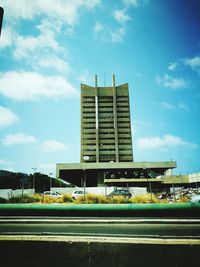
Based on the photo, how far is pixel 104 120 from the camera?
13662cm

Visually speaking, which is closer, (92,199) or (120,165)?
(92,199)

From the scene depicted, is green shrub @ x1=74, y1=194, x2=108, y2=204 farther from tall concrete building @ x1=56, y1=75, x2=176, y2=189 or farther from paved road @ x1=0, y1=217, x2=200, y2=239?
tall concrete building @ x1=56, y1=75, x2=176, y2=189

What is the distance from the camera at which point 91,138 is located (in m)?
134

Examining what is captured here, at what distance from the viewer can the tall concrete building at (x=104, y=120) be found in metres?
130

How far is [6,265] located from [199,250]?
6.09 ft

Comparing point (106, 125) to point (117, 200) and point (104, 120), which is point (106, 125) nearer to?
point (104, 120)

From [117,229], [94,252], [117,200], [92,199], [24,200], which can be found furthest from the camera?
[24,200]

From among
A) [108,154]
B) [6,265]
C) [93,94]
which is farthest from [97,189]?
[93,94]

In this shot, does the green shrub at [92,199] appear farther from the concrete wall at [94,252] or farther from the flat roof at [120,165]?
the flat roof at [120,165]

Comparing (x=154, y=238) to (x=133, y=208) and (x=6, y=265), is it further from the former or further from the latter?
(x=133, y=208)

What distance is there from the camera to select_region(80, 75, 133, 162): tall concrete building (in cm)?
13038

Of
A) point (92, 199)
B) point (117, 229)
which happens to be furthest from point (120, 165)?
point (117, 229)

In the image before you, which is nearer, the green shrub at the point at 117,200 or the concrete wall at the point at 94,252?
the concrete wall at the point at 94,252

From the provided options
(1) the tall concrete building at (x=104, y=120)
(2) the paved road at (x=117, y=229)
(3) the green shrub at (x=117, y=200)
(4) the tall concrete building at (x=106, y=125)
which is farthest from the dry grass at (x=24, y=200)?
(1) the tall concrete building at (x=104, y=120)
